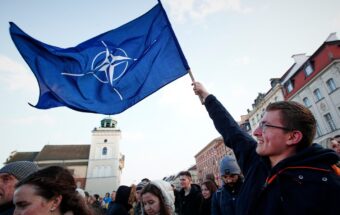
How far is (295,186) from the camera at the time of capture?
52.9 inches

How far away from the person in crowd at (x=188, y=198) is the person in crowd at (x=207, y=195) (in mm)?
102

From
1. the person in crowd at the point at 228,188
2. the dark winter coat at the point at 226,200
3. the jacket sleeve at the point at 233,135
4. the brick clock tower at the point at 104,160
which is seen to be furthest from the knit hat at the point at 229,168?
the brick clock tower at the point at 104,160

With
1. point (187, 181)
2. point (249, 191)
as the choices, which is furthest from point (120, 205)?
point (249, 191)

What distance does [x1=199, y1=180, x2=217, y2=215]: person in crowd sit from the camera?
498cm

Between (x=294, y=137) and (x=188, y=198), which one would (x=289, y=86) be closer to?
(x=188, y=198)

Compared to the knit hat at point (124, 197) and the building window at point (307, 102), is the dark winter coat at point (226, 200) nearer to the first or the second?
the knit hat at point (124, 197)

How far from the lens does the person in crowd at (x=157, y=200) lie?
2.98 m

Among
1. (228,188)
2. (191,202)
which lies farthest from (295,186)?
(191,202)

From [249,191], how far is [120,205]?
3.27 m

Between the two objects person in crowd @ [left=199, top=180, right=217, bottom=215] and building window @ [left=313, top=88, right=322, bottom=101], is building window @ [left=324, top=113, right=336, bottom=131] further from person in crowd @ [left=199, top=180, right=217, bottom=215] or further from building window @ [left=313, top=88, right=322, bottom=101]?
person in crowd @ [left=199, top=180, right=217, bottom=215]

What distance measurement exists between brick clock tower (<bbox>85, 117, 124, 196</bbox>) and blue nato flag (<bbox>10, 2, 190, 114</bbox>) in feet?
163

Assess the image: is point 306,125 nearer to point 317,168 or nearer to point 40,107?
point 317,168

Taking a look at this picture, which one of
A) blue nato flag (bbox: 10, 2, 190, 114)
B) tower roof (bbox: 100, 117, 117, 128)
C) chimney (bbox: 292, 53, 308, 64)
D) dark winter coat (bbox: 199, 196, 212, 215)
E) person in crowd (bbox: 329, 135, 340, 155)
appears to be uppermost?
tower roof (bbox: 100, 117, 117, 128)

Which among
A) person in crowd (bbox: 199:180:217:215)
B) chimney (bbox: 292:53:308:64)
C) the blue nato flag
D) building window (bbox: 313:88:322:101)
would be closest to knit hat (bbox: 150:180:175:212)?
→ the blue nato flag
